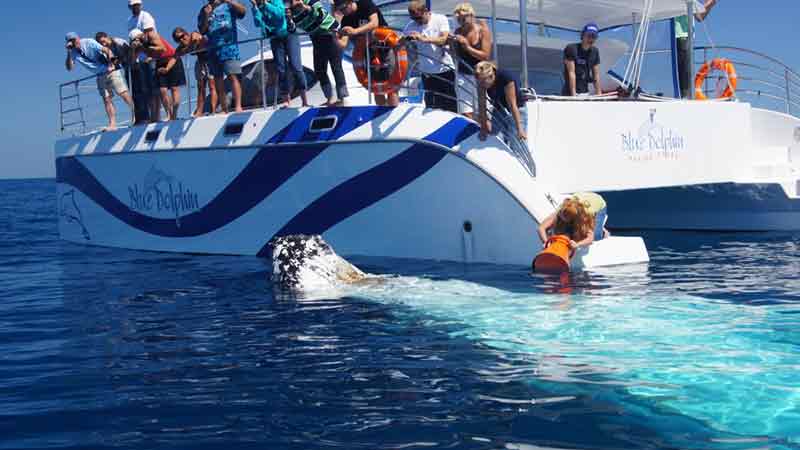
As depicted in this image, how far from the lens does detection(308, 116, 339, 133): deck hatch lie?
10094 mm

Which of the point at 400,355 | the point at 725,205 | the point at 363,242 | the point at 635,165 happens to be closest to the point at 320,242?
the point at 363,242

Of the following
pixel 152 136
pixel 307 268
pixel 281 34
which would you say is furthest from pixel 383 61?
pixel 152 136

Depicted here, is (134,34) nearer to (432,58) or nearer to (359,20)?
(359,20)

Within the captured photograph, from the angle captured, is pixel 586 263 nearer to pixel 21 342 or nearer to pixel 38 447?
pixel 21 342

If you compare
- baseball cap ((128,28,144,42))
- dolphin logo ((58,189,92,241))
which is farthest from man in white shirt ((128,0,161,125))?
dolphin logo ((58,189,92,241))

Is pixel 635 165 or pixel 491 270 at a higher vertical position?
pixel 635 165

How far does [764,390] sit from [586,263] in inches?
177

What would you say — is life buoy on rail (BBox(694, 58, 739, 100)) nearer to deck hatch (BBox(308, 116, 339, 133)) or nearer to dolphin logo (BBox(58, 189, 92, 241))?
deck hatch (BBox(308, 116, 339, 133))

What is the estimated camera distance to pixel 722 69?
527 inches

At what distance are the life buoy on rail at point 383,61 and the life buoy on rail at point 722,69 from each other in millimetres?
5333

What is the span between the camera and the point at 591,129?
32.8ft

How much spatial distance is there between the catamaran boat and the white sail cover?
0.05m

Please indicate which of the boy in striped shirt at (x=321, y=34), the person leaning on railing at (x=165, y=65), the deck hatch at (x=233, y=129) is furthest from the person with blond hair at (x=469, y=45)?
the person leaning on railing at (x=165, y=65)

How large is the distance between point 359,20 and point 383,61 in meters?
0.54
